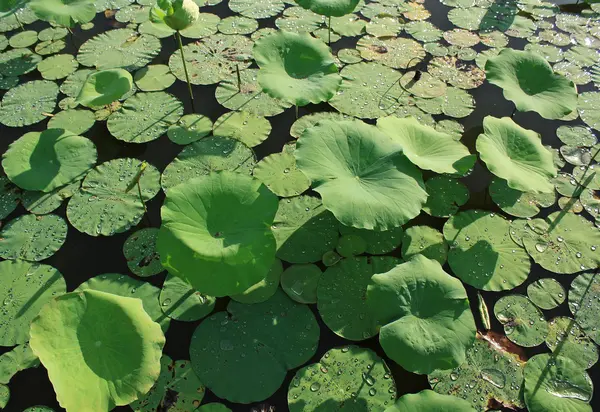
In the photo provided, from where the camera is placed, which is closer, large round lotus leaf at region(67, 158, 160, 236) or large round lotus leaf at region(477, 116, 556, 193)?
large round lotus leaf at region(477, 116, 556, 193)

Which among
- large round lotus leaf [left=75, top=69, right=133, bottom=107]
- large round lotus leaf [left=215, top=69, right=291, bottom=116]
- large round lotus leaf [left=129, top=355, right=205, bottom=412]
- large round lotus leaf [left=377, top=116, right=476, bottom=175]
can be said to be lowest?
large round lotus leaf [left=129, top=355, right=205, bottom=412]

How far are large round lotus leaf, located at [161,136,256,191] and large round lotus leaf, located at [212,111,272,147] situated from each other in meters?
0.10

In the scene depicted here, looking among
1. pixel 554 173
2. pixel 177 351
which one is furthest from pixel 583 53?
pixel 177 351

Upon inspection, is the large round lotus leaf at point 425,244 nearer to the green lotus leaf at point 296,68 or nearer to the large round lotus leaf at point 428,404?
the large round lotus leaf at point 428,404

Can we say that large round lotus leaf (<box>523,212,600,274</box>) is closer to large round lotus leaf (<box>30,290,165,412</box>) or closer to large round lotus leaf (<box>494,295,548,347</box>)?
large round lotus leaf (<box>494,295,548,347</box>)

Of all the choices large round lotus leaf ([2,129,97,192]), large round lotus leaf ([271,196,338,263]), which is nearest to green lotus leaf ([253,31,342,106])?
large round lotus leaf ([271,196,338,263])

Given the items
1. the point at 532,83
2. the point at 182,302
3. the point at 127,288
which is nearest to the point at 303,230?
the point at 182,302

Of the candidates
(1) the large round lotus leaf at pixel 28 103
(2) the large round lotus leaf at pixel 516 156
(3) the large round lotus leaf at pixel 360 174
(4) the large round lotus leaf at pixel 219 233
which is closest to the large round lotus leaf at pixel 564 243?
(2) the large round lotus leaf at pixel 516 156

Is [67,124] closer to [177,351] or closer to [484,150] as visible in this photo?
[177,351]

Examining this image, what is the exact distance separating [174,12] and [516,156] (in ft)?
11.7

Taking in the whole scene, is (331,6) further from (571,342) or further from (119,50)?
(571,342)

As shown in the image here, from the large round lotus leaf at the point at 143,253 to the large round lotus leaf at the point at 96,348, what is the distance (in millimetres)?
691

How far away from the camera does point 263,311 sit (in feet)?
11.7

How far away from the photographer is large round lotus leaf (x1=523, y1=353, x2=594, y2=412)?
3.16 m
